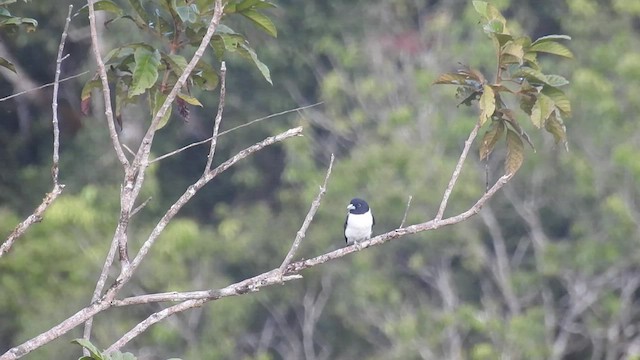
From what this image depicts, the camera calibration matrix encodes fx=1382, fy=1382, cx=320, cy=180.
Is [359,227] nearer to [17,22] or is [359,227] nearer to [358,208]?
[358,208]

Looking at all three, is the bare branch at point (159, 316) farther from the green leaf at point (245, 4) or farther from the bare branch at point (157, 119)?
the green leaf at point (245, 4)

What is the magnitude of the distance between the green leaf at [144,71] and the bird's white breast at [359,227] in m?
4.75

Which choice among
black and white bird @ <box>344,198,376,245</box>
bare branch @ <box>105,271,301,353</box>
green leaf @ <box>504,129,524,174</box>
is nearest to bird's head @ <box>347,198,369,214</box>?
black and white bird @ <box>344,198,376,245</box>

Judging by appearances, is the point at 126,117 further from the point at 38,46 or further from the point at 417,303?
the point at 417,303

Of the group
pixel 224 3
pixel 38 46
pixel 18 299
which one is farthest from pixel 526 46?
pixel 38 46

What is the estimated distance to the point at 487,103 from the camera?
16.3 feet

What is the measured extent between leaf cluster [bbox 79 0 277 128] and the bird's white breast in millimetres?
4204

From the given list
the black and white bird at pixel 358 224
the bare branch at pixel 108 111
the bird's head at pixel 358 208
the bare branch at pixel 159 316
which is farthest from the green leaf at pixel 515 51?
the bird's head at pixel 358 208

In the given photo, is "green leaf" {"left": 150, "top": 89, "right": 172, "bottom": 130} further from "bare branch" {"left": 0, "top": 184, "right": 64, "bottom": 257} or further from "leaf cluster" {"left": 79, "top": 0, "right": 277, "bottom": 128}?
"bare branch" {"left": 0, "top": 184, "right": 64, "bottom": 257}

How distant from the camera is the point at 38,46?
1758 cm

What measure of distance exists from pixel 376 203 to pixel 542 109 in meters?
11.5

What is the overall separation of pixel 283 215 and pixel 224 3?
13371mm

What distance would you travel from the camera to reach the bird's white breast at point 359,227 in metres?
9.57

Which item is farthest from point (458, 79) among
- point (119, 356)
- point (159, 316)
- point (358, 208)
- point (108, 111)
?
point (358, 208)
